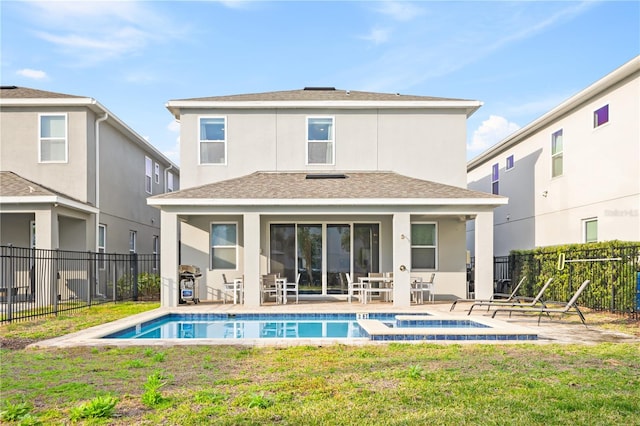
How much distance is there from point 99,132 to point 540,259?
15.6 m

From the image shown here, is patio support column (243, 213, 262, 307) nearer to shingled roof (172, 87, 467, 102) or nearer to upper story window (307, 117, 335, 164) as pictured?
upper story window (307, 117, 335, 164)

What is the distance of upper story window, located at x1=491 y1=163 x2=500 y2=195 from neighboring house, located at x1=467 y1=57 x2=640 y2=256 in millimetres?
558

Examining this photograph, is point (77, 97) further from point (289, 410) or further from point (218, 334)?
point (289, 410)

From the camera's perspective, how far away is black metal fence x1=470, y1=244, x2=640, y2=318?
12.0 meters

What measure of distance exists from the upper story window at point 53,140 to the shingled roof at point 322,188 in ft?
18.2

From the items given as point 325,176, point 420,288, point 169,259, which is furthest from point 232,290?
point 420,288

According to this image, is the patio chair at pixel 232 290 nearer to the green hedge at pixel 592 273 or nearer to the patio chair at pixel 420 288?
the patio chair at pixel 420 288

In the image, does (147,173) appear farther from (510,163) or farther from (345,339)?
(345,339)

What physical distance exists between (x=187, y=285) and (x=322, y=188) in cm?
493

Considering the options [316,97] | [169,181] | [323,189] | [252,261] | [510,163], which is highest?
[316,97]

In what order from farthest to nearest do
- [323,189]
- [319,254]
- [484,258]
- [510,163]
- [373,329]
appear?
[510,163] → [319,254] → [323,189] → [484,258] → [373,329]

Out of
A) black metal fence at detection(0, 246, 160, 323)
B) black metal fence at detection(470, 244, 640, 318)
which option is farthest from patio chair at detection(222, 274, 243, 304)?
black metal fence at detection(470, 244, 640, 318)

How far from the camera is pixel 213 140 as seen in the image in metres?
17.6

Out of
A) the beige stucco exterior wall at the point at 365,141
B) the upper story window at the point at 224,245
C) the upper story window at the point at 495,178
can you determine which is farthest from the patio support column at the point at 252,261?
the upper story window at the point at 495,178
